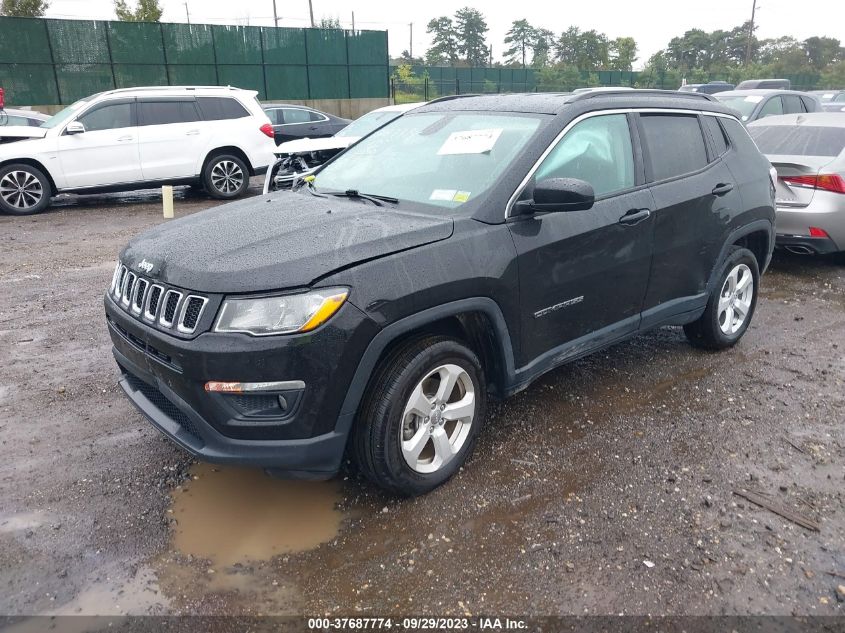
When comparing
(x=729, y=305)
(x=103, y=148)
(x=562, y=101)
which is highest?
(x=562, y=101)

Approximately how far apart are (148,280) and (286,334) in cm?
79

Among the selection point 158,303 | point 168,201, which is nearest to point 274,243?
point 158,303

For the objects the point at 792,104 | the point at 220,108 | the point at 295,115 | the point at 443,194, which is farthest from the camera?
the point at 295,115

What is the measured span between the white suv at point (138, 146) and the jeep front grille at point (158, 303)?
841 cm

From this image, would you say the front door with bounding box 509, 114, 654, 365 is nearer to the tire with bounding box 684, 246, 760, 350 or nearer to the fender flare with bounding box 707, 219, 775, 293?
the fender flare with bounding box 707, 219, 775, 293

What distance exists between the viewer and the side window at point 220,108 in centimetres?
1135

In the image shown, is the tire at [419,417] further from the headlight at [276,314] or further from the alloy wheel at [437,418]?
the headlight at [276,314]

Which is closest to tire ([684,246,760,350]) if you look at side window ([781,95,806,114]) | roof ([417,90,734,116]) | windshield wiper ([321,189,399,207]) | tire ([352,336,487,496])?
roof ([417,90,734,116])

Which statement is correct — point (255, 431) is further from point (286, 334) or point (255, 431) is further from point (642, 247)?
point (642, 247)

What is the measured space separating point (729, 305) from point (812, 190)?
260cm

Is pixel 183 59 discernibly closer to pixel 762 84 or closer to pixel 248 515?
pixel 762 84

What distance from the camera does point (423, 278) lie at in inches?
114

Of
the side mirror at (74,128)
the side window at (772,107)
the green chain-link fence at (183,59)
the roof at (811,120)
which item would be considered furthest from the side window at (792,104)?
the green chain-link fence at (183,59)

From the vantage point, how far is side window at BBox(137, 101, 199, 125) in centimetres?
1080
